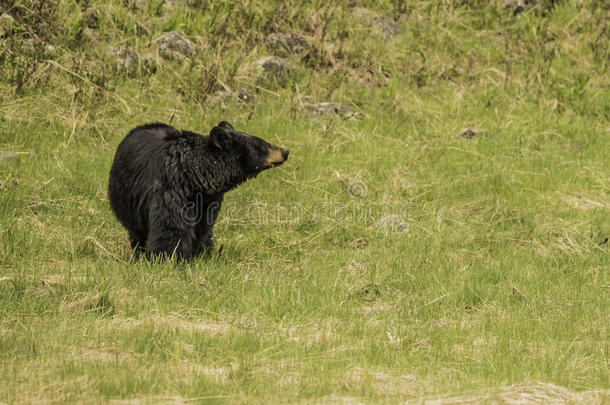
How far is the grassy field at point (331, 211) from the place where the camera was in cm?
457

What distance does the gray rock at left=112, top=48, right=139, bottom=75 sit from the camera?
10219 mm

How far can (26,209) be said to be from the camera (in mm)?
7625

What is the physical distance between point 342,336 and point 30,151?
15.8ft

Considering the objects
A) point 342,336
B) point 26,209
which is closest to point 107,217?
point 26,209

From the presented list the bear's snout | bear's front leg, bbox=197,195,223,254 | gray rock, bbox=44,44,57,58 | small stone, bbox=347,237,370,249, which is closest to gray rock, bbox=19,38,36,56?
gray rock, bbox=44,44,57,58

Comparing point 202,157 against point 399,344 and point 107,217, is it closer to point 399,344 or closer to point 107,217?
point 107,217

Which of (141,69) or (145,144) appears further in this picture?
(141,69)

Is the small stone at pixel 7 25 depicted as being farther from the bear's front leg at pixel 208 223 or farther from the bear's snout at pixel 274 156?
the bear's snout at pixel 274 156

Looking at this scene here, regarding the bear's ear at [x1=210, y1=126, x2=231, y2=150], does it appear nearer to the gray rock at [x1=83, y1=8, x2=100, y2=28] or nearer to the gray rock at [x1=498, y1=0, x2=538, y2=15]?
the gray rock at [x1=83, y1=8, x2=100, y2=28]

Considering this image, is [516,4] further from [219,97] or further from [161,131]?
[161,131]

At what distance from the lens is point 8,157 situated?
8.35 m

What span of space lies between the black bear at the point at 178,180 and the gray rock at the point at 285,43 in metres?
4.59

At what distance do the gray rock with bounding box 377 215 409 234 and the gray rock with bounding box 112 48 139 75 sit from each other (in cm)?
419

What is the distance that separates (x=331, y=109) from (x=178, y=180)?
3.81 meters
